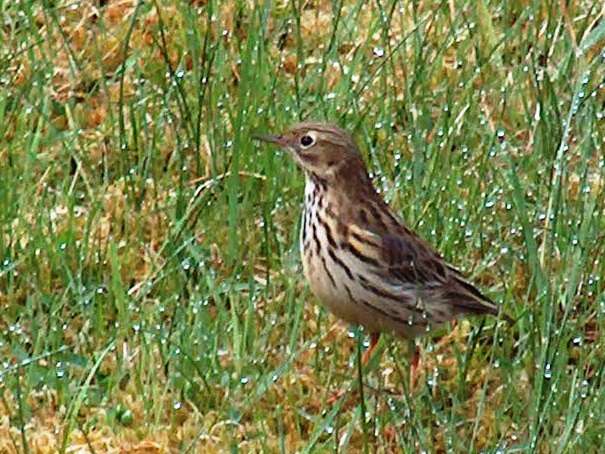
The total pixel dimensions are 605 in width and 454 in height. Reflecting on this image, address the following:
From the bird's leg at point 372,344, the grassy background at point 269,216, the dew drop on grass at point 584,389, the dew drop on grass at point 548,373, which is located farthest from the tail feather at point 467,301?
the dew drop on grass at point 548,373

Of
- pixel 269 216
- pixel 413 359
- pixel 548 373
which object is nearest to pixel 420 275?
pixel 413 359

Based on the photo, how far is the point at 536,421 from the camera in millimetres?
5117

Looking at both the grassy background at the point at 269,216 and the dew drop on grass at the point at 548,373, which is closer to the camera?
the dew drop on grass at the point at 548,373

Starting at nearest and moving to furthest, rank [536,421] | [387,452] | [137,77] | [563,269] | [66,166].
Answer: [536,421] < [387,452] < [563,269] < [66,166] < [137,77]

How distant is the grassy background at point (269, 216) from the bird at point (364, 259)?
17 centimetres

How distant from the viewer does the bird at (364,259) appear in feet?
19.5

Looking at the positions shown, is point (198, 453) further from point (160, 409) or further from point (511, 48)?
point (511, 48)

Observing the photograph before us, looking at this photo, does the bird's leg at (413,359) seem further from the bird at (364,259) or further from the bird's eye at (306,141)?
the bird's eye at (306,141)

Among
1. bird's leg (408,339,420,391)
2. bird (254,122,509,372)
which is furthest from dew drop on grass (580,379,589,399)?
bird's leg (408,339,420,391)

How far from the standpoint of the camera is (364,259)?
5.99 meters

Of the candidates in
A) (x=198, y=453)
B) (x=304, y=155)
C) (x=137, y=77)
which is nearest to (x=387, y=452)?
(x=198, y=453)

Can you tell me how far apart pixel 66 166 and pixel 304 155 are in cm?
117

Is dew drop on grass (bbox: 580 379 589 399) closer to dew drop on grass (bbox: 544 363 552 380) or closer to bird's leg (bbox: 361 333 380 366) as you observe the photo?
dew drop on grass (bbox: 544 363 552 380)

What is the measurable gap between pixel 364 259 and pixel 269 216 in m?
0.72
